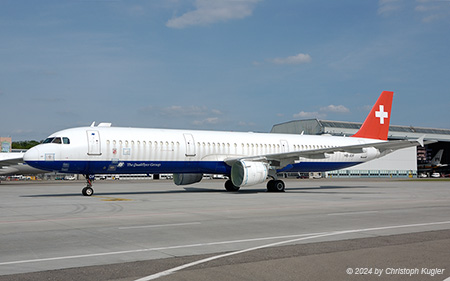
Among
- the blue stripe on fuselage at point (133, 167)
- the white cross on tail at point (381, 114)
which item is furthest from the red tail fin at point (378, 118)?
the blue stripe on fuselage at point (133, 167)

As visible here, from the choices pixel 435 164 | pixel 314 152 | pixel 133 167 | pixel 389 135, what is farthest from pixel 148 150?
pixel 435 164

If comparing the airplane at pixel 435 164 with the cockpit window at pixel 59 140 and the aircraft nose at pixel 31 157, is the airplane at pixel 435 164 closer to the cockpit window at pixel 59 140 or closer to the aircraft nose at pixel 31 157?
the cockpit window at pixel 59 140

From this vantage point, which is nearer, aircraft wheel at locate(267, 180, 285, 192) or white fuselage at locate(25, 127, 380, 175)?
white fuselage at locate(25, 127, 380, 175)

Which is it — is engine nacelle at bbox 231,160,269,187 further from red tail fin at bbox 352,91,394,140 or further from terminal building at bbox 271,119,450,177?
terminal building at bbox 271,119,450,177

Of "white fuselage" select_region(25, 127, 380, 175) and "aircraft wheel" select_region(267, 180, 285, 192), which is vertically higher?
"white fuselage" select_region(25, 127, 380, 175)

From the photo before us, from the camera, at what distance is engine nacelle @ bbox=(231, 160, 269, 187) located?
27.4m

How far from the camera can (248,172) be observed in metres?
27.4

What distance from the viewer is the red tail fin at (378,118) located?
38438 millimetres

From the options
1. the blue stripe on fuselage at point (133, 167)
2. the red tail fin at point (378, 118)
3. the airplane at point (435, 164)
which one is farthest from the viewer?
the airplane at point (435, 164)

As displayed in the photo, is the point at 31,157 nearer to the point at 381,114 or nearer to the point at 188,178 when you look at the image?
the point at 188,178

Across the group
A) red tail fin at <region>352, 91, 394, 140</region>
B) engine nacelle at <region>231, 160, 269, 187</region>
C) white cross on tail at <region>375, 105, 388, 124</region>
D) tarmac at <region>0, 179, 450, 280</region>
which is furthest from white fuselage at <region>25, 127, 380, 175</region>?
white cross on tail at <region>375, 105, 388, 124</region>

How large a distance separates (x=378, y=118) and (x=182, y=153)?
19.2 metres

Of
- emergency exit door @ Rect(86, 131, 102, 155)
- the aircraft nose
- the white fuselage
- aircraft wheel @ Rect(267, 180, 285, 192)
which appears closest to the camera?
the aircraft nose

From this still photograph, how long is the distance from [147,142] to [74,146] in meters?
4.25
